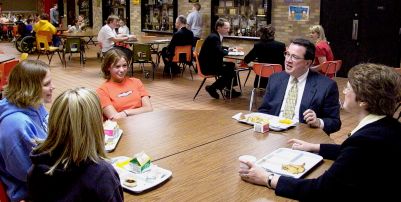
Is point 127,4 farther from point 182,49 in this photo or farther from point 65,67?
point 182,49

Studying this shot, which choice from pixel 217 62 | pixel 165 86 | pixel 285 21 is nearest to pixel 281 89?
pixel 217 62

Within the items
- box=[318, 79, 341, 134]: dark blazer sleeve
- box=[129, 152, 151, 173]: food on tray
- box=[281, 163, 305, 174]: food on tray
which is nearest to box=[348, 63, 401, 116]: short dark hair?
box=[281, 163, 305, 174]: food on tray

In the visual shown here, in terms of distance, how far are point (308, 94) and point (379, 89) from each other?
1.26 m

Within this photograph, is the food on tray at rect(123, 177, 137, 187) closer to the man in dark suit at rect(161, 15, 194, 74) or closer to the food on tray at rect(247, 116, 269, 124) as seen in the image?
the food on tray at rect(247, 116, 269, 124)

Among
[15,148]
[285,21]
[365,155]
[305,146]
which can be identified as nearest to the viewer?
[365,155]

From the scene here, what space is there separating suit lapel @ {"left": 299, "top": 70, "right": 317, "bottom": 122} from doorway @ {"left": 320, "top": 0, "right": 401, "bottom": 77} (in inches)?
237

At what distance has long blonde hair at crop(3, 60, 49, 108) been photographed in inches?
81.6

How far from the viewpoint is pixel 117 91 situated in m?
3.38

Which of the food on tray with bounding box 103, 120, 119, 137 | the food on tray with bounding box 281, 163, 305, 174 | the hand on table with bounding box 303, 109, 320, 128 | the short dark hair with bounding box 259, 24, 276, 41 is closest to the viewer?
the food on tray with bounding box 281, 163, 305, 174

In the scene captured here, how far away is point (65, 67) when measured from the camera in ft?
33.1

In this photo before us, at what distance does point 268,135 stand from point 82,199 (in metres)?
1.35

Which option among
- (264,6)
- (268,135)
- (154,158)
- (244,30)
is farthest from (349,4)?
(154,158)

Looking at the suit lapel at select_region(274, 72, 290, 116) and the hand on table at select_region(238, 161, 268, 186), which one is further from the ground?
the suit lapel at select_region(274, 72, 290, 116)

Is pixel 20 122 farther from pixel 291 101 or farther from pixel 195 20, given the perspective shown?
pixel 195 20
